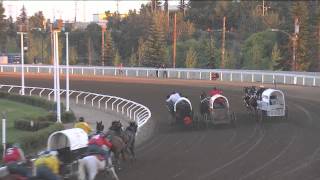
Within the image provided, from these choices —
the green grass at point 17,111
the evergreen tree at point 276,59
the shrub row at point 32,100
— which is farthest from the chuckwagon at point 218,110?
the evergreen tree at point 276,59

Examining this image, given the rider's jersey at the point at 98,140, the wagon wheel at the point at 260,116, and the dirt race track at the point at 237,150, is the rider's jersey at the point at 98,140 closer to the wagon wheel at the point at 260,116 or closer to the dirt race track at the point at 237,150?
the dirt race track at the point at 237,150

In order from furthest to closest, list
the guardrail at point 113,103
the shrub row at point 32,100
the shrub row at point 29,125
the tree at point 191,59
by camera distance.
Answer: the tree at point 191,59 → the shrub row at point 32,100 → the guardrail at point 113,103 → the shrub row at point 29,125

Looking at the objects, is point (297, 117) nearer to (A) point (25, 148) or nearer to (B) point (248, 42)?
(A) point (25, 148)

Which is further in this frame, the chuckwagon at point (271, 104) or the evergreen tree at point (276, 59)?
the evergreen tree at point (276, 59)

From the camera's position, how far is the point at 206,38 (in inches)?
3445

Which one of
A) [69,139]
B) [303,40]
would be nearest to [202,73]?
[303,40]

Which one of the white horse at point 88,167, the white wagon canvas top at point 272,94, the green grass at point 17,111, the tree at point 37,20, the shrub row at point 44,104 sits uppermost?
the tree at point 37,20

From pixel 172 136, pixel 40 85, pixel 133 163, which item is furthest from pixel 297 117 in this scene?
pixel 40 85

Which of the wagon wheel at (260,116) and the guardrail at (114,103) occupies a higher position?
the wagon wheel at (260,116)

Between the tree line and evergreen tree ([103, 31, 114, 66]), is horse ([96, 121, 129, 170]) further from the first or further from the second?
evergreen tree ([103, 31, 114, 66])

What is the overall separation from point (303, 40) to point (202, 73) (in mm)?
19898

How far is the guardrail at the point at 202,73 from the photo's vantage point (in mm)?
44125

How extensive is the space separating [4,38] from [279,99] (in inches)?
4043

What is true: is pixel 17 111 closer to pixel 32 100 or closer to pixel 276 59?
pixel 32 100
